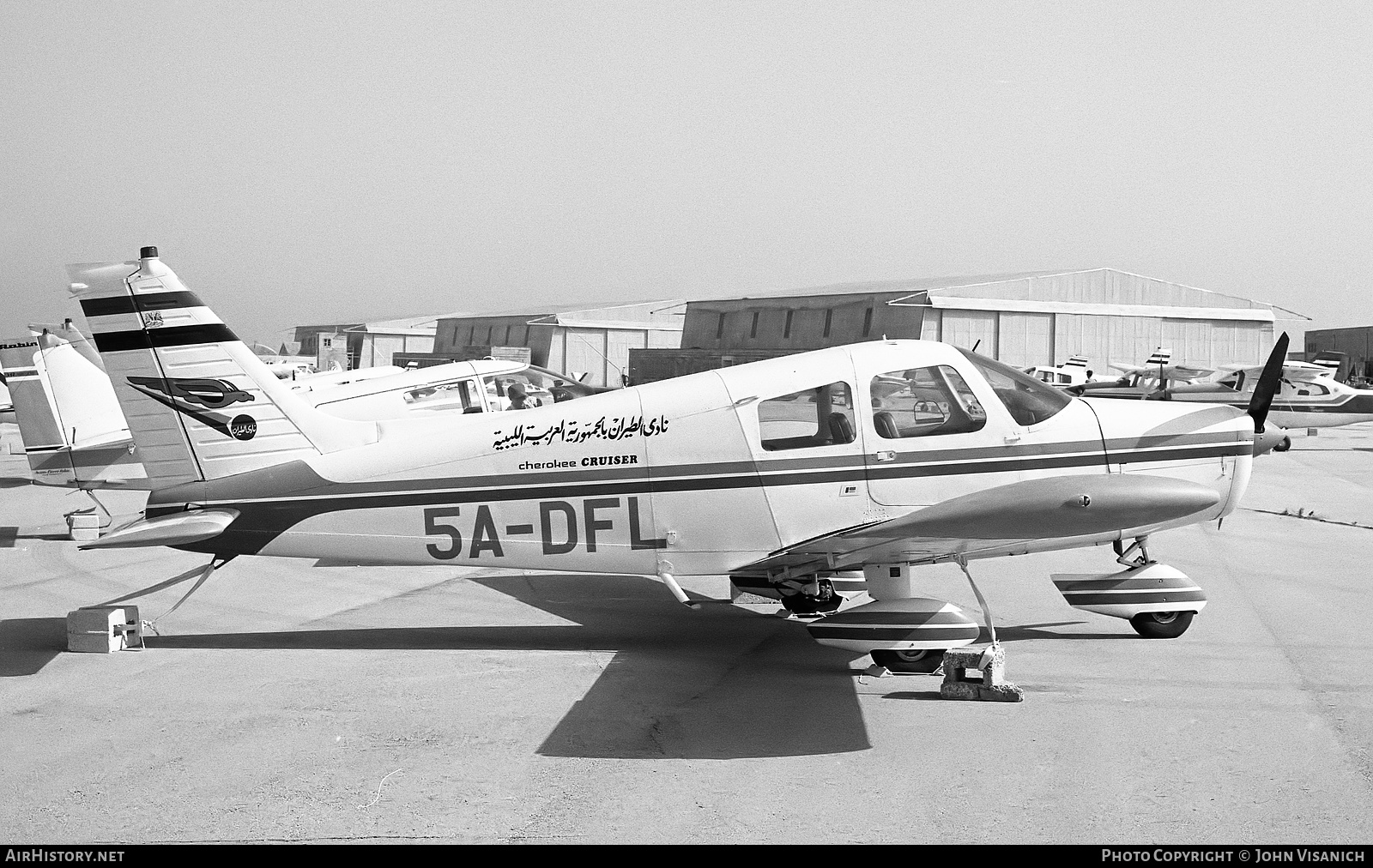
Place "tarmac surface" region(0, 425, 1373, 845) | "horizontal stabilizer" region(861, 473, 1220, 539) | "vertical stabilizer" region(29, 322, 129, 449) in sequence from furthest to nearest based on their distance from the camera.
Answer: "vertical stabilizer" region(29, 322, 129, 449), "horizontal stabilizer" region(861, 473, 1220, 539), "tarmac surface" region(0, 425, 1373, 845)

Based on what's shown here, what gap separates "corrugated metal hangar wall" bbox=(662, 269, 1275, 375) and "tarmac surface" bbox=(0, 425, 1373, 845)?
33765mm

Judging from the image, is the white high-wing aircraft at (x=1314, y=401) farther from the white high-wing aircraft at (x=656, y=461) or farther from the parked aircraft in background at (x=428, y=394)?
the white high-wing aircraft at (x=656, y=461)

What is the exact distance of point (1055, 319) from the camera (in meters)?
44.2

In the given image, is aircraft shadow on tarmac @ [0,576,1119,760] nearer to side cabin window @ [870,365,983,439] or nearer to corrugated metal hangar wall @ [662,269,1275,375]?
side cabin window @ [870,365,983,439]

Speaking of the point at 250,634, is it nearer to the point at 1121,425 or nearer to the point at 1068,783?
the point at 1068,783

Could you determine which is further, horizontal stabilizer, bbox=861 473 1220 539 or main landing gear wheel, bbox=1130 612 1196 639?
main landing gear wheel, bbox=1130 612 1196 639

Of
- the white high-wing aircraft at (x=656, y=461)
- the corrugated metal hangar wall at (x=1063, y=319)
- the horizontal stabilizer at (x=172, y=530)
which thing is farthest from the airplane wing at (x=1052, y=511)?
the corrugated metal hangar wall at (x=1063, y=319)

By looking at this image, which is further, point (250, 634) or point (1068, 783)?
point (250, 634)

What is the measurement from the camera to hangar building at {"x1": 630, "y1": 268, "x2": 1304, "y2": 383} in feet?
141

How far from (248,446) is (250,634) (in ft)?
5.10

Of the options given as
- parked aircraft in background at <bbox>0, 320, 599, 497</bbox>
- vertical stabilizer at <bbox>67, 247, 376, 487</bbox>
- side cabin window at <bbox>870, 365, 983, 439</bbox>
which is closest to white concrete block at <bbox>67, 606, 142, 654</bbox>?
vertical stabilizer at <bbox>67, 247, 376, 487</bbox>

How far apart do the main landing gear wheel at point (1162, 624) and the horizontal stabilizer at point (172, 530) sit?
6.48 meters

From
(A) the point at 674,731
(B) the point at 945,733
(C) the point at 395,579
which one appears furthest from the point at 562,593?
(B) the point at 945,733
